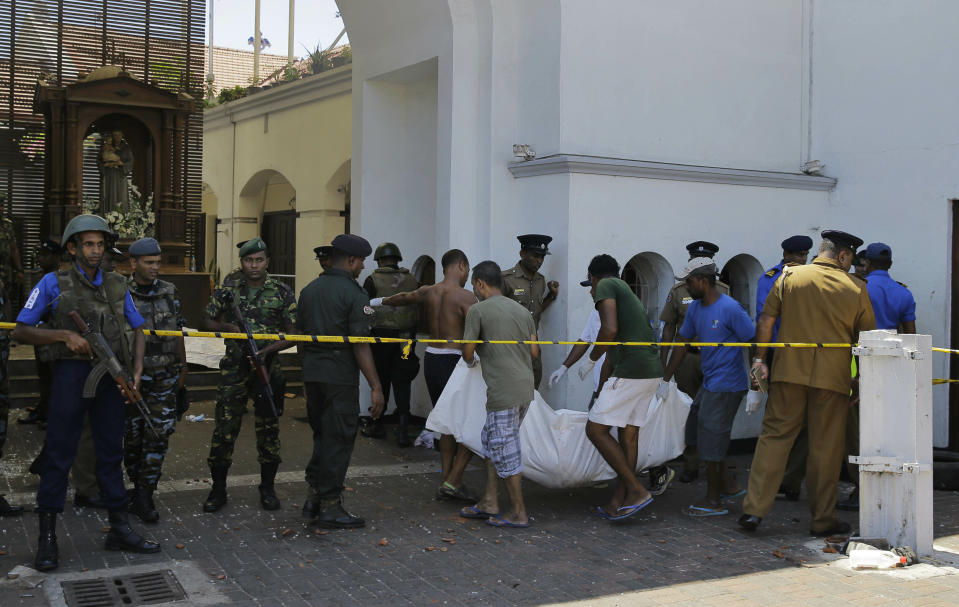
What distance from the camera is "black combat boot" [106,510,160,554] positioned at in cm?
575

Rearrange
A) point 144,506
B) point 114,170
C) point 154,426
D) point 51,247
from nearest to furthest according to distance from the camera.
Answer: point 144,506, point 154,426, point 51,247, point 114,170

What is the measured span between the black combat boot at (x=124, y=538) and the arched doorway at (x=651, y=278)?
5284 millimetres

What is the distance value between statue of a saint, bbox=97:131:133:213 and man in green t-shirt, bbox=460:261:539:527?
10.2m

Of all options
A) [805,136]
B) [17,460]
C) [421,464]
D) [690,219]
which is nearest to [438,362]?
[421,464]

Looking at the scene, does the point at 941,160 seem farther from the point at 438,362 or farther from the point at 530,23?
the point at 438,362

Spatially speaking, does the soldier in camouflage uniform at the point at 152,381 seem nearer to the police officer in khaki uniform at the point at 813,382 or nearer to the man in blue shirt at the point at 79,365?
the man in blue shirt at the point at 79,365

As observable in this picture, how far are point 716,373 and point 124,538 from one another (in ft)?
13.6

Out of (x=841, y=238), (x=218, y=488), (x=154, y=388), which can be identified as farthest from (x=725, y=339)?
(x=154, y=388)

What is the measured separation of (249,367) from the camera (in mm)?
6840

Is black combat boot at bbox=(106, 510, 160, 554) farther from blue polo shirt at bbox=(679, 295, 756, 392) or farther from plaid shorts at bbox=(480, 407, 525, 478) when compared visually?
blue polo shirt at bbox=(679, 295, 756, 392)

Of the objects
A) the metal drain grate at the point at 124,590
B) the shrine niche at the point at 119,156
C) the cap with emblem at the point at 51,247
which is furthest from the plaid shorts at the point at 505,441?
the shrine niche at the point at 119,156

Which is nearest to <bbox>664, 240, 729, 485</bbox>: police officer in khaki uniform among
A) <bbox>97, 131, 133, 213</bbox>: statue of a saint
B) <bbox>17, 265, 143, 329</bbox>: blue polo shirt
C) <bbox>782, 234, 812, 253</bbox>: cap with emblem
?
<bbox>782, 234, 812, 253</bbox>: cap with emblem

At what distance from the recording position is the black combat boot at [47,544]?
5.41m

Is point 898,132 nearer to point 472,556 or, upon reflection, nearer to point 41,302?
point 472,556
